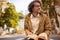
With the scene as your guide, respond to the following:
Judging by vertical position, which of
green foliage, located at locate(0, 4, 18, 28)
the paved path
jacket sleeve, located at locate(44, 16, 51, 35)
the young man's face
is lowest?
the paved path

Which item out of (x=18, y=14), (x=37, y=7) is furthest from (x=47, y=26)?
(x=18, y=14)

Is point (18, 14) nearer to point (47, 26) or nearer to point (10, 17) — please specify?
point (10, 17)

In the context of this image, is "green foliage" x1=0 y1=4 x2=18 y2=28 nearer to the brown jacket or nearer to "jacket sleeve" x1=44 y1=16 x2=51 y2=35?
the brown jacket

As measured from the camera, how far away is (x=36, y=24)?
71.9 inches

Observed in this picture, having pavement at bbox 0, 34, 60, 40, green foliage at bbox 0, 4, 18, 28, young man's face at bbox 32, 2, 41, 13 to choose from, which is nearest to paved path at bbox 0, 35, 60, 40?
pavement at bbox 0, 34, 60, 40

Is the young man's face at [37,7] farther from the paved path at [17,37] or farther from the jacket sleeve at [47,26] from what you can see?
the paved path at [17,37]

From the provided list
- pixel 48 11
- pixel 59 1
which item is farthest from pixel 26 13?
pixel 59 1

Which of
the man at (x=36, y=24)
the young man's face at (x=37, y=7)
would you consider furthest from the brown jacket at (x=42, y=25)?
the young man's face at (x=37, y=7)

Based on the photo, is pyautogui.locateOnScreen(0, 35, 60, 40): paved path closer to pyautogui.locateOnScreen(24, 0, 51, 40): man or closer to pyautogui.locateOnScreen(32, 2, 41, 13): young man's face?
pyautogui.locateOnScreen(24, 0, 51, 40): man

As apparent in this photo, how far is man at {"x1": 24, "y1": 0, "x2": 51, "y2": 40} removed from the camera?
5.92 feet

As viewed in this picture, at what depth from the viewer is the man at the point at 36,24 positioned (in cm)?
180

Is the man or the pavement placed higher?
the man

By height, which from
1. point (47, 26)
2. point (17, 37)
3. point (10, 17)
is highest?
point (10, 17)

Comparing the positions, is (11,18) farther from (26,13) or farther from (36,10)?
(36,10)
